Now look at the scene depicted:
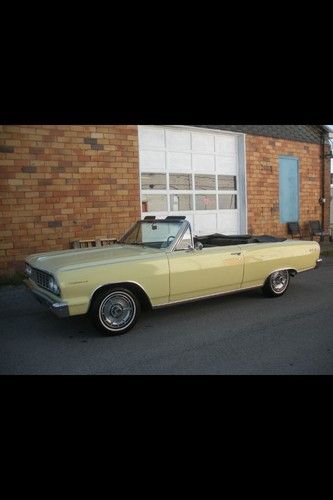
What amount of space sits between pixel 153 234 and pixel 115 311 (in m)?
1.34

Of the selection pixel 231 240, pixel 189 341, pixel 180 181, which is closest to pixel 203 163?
pixel 180 181

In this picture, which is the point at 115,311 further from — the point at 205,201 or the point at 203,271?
the point at 205,201

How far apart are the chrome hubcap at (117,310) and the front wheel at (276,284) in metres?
2.39

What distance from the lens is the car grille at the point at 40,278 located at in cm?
439

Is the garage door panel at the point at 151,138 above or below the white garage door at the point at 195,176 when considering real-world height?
above

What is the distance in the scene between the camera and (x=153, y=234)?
17.4 ft

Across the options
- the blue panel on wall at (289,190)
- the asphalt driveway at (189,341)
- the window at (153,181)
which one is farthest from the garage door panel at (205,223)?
the asphalt driveway at (189,341)

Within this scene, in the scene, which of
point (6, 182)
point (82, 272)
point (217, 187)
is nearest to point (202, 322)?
point (82, 272)

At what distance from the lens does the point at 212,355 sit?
3781 mm

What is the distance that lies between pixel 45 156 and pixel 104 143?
136 cm

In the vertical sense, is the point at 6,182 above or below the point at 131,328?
above

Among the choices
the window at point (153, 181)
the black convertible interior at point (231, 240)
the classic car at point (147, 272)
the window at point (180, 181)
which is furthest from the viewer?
the window at point (180, 181)

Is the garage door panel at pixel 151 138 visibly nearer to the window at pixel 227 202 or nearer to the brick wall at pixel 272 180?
the window at pixel 227 202
